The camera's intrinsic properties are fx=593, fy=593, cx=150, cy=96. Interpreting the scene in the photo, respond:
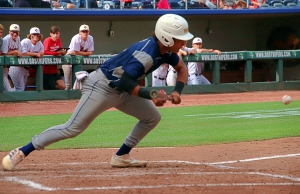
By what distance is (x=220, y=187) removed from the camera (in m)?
4.94

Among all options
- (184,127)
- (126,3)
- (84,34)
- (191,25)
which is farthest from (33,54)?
(191,25)

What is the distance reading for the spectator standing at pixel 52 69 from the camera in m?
14.8

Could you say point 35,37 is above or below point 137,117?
Answer: below

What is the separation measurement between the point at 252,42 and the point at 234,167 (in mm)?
17145

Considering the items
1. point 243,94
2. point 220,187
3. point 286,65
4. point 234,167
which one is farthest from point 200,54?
point 220,187

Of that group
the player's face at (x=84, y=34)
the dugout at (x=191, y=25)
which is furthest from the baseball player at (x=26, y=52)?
the dugout at (x=191, y=25)

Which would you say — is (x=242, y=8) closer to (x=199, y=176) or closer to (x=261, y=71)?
(x=261, y=71)

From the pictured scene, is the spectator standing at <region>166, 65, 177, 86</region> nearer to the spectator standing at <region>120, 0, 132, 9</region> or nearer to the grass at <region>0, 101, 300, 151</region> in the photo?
the spectator standing at <region>120, 0, 132, 9</region>

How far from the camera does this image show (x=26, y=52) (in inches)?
567

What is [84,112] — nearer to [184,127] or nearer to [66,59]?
[184,127]

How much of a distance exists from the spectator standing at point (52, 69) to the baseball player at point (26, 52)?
32cm

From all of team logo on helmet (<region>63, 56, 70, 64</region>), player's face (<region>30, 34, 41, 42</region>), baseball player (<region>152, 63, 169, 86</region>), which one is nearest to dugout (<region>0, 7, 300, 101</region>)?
team logo on helmet (<region>63, 56, 70, 64</region>)

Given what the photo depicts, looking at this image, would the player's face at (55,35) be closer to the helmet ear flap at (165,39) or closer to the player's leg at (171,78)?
the player's leg at (171,78)

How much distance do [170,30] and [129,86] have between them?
0.65 m
